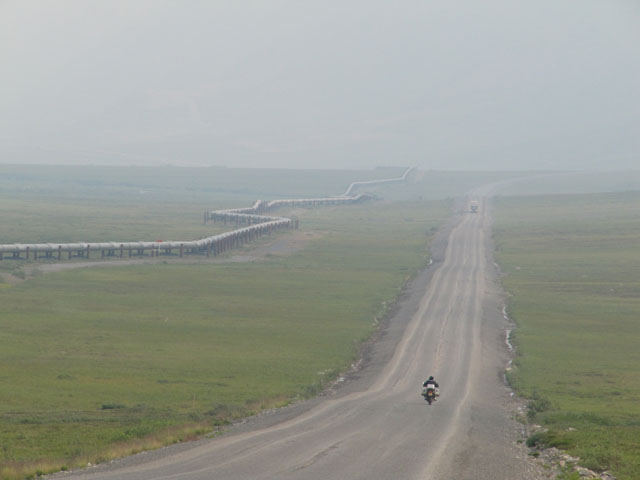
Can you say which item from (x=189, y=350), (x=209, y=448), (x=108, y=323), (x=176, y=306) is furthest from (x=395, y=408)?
(x=176, y=306)

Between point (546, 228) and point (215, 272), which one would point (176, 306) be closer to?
point (215, 272)

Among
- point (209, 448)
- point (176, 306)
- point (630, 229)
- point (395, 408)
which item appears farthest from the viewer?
point (630, 229)

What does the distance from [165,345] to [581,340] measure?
2965 cm

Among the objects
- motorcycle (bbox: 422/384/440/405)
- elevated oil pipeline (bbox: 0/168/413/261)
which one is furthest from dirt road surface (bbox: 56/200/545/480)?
elevated oil pipeline (bbox: 0/168/413/261)

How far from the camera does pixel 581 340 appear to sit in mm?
71750

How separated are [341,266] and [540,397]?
2748 inches

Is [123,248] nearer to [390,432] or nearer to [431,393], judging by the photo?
[431,393]

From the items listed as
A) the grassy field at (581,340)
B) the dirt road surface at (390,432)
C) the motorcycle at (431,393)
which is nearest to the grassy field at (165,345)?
the dirt road surface at (390,432)

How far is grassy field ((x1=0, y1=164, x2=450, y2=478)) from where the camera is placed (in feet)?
130

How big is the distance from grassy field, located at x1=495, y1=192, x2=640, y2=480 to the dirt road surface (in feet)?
6.58

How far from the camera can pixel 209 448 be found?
3456cm

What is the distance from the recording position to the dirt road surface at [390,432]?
3091 centimetres

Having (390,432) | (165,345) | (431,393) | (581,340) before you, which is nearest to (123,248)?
(165,345)

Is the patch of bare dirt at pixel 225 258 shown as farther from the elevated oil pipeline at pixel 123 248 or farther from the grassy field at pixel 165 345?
the grassy field at pixel 165 345
